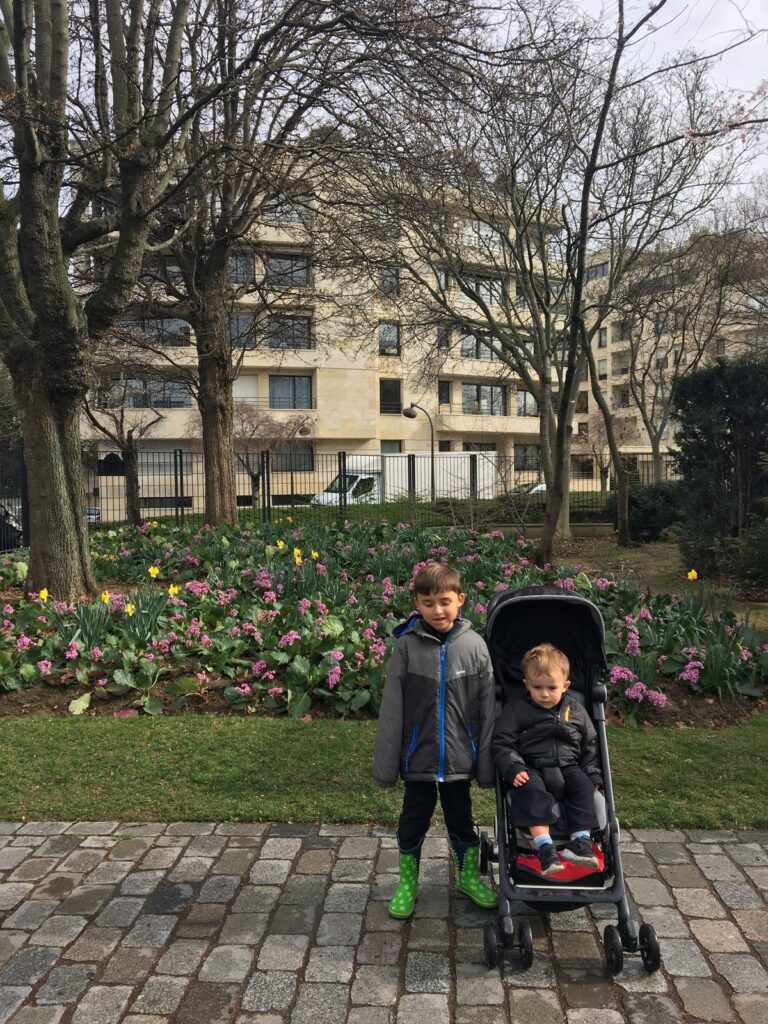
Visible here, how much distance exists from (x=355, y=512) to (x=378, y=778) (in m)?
14.6

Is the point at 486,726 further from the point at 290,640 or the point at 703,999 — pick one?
the point at 290,640

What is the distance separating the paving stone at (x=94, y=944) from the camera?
113 inches

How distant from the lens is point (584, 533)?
18656 mm

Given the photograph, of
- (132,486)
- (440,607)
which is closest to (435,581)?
(440,607)

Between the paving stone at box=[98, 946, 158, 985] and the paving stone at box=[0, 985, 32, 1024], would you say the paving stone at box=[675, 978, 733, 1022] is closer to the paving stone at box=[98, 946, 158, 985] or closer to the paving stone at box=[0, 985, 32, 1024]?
the paving stone at box=[98, 946, 158, 985]

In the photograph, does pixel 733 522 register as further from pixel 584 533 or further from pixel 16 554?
pixel 16 554

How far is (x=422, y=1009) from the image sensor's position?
8.43ft

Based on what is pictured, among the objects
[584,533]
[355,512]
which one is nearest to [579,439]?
[584,533]

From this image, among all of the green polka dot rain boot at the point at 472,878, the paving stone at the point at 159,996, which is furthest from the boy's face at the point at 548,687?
the paving stone at the point at 159,996

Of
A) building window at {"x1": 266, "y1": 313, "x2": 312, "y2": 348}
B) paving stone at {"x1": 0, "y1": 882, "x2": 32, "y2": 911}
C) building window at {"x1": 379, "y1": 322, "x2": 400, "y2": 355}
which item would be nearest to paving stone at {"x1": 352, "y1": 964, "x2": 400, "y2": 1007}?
paving stone at {"x1": 0, "y1": 882, "x2": 32, "y2": 911}

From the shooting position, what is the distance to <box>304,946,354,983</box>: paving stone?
274cm

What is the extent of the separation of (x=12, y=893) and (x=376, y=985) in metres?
1.72

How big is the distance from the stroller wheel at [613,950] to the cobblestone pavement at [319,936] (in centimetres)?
5

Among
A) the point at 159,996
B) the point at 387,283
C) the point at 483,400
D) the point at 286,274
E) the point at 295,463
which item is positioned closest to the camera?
the point at 159,996
